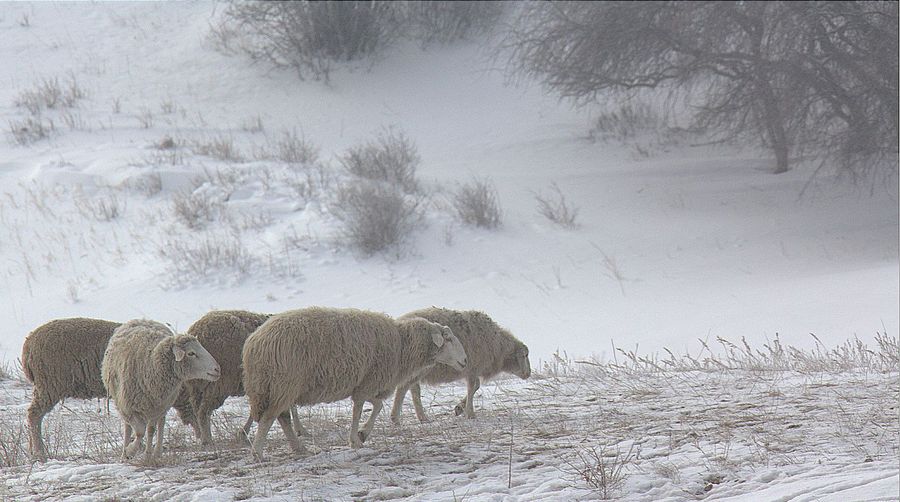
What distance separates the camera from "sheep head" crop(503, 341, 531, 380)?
7934mm

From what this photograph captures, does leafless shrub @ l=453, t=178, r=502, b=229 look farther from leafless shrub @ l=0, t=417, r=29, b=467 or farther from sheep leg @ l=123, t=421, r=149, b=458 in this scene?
sheep leg @ l=123, t=421, r=149, b=458

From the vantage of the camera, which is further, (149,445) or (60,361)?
(60,361)

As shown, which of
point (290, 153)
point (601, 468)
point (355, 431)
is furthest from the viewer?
point (290, 153)

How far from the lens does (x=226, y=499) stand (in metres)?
5.04

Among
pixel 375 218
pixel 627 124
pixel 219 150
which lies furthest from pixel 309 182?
pixel 627 124

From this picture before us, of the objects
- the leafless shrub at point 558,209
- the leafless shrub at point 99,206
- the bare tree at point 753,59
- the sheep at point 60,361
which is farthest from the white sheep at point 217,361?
the bare tree at point 753,59

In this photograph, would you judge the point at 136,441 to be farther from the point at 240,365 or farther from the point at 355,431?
the point at 355,431

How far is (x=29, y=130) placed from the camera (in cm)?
1706

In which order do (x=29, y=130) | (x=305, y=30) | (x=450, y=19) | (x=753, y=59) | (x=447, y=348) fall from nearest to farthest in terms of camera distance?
(x=447, y=348) → (x=29, y=130) → (x=753, y=59) → (x=305, y=30) → (x=450, y=19)

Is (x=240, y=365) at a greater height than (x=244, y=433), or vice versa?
(x=240, y=365)

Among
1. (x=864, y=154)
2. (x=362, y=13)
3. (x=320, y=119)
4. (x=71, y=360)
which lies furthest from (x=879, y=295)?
(x=362, y=13)

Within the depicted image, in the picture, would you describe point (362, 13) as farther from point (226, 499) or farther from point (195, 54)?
point (226, 499)

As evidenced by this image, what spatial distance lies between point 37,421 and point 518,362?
366 cm

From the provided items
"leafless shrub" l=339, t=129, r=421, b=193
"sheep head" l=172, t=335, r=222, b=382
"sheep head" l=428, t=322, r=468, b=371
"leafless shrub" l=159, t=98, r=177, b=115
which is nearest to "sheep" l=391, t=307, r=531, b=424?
"sheep head" l=428, t=322, r=468, b=371
